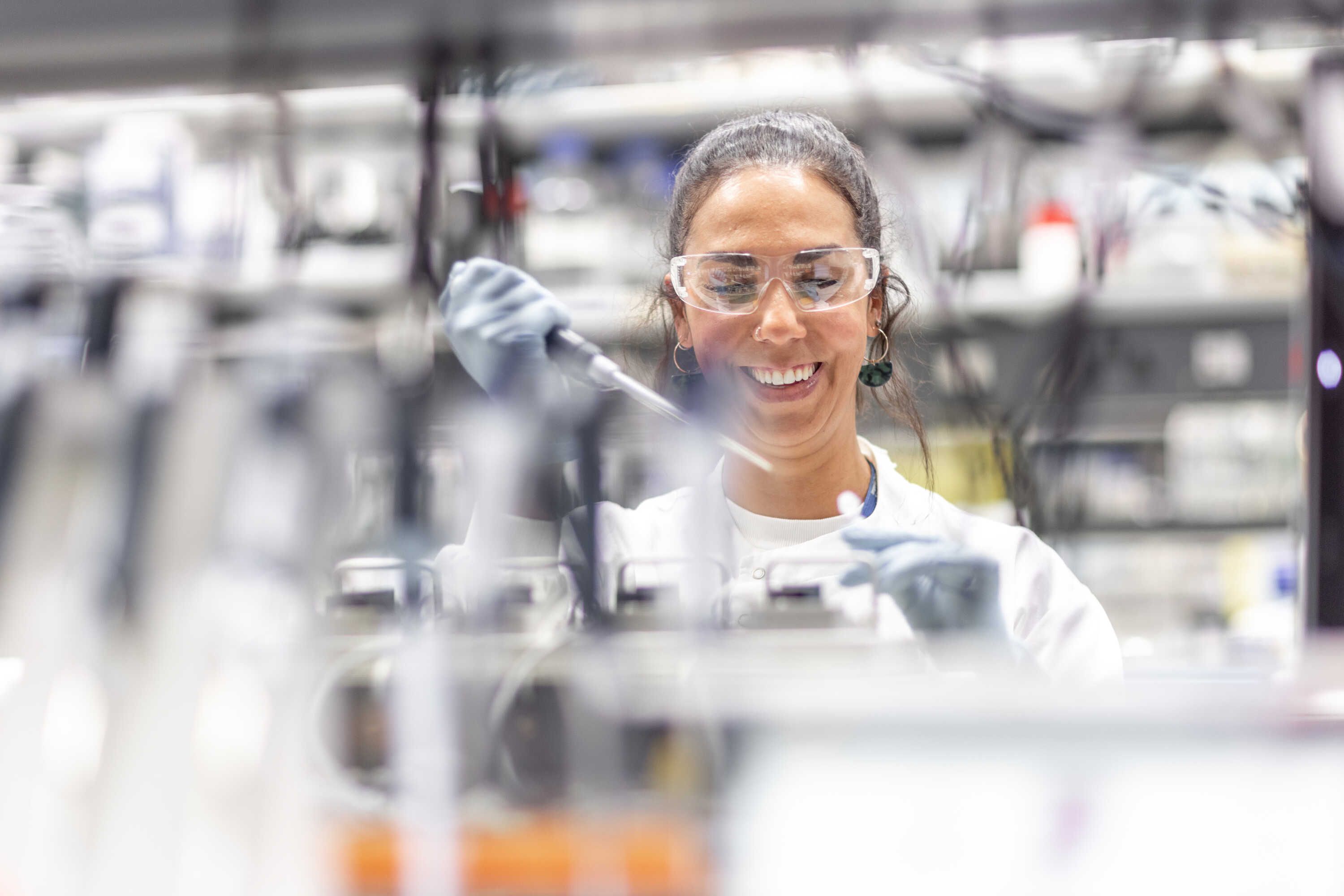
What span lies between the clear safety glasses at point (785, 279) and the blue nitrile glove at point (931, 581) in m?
0.18

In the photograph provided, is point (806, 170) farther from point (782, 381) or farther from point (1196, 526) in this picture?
point (1196, 526)

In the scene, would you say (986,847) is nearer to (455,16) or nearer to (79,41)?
(455,16)

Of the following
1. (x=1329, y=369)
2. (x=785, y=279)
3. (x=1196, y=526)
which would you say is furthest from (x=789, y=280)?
(x=1196, y=526)

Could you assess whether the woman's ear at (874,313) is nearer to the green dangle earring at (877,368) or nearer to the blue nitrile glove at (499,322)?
the green dangle earring at (877,368)

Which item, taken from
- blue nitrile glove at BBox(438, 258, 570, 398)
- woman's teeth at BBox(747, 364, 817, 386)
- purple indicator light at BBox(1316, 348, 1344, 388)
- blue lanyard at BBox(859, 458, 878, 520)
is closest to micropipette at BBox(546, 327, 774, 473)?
blue nitrile glove at BBox(438, 258, 570, 398)

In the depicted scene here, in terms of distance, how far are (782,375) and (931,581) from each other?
7.6 inches

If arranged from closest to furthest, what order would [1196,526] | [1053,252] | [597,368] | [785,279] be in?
[597,368] < [785,279] < [1053,252] < [1196,526]

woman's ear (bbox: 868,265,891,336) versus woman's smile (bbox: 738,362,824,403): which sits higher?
woman's ear (bbox: 868,265,891,336)

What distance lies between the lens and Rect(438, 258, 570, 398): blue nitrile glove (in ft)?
1.94

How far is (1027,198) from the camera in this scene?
1294 mm

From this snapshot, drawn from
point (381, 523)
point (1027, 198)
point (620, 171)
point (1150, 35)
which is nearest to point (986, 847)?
point (381, 523)

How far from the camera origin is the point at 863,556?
2.18 feet

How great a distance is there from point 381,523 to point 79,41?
376 millimetres

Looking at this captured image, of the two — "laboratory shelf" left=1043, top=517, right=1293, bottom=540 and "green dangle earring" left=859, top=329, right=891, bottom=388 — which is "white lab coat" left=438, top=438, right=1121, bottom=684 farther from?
"laboratory shelf" left=1043, top=517, right=1293, bottom=540
